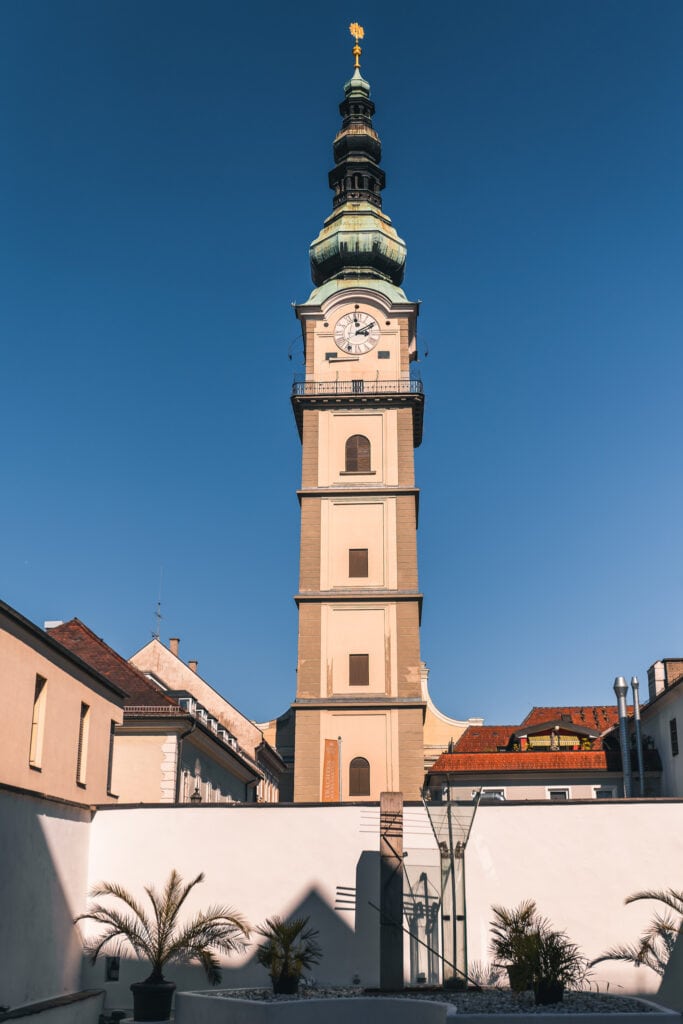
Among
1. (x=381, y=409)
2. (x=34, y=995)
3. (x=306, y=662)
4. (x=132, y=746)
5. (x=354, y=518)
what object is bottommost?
(x=34, y=995)

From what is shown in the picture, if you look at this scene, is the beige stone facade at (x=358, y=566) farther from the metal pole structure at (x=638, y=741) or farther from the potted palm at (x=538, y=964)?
the potted palm at (x=538, y=964)

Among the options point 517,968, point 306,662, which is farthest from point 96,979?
point 306,662

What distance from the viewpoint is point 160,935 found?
22.2m

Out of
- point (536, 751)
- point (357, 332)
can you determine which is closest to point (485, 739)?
point (536, 751)

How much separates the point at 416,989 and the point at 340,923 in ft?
11.2

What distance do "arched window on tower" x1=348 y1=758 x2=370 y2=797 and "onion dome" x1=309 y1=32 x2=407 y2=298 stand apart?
2316 cm

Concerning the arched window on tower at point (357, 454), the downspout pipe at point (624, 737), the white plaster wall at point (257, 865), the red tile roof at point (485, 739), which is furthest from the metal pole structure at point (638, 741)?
the white plaster wall at point (257, 865)

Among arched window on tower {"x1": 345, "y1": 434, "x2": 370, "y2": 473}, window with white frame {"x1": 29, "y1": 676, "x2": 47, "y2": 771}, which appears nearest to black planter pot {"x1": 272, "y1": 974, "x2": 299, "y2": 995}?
window with white frame {"x1": 29, "y1": 676, "x2": 47, "y2": 771}

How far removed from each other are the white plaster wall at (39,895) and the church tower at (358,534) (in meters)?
20.8

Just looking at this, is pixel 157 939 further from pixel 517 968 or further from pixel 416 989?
pixel 517 968

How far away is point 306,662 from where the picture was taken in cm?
4644

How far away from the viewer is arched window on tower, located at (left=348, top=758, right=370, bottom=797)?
4450 cm

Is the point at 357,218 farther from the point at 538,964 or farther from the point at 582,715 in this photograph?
the point at 538,964

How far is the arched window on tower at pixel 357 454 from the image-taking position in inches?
1973
